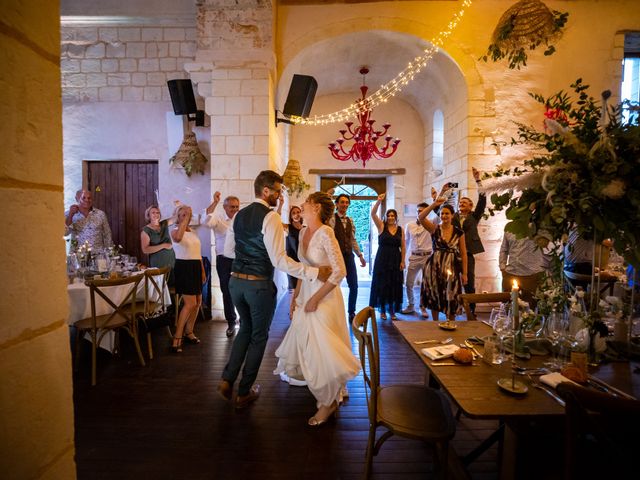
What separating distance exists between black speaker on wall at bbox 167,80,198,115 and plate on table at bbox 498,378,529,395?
5523mm

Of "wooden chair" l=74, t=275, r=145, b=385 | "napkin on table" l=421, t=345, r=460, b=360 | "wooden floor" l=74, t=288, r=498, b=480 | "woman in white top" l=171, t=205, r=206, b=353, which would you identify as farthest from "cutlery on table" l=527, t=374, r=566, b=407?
"woman in white top" l=171, t=205, r=206, b=353

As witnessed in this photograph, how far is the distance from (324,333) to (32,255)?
189cm

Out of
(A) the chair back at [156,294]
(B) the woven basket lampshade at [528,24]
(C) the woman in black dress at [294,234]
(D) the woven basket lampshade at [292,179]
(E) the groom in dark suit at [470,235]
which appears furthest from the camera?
(D) the woven basket lampshade at [292,179]

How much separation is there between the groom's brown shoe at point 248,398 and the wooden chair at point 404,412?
46.7 inches

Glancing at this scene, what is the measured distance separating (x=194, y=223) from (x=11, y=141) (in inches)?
202

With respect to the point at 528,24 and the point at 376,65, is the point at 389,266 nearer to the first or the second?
the point at 528,24

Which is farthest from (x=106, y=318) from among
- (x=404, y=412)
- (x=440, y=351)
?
(x=440, y=351)

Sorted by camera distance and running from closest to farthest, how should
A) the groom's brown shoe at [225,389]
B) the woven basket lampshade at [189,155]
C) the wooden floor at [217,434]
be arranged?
the wooden floor at [217,434] → the groom's brown shoe at [225,389] → the woven basket lampshade at [189,155]

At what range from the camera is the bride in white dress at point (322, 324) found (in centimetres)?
239

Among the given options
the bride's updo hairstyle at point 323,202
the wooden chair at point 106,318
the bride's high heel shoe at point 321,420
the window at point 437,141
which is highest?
the window at point 437,141

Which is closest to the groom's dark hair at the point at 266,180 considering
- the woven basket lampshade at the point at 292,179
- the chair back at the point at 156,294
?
the chair back at the point at 156,294

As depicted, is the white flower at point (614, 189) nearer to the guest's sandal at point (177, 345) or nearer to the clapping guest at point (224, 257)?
the clapping guest at point (224, 257)

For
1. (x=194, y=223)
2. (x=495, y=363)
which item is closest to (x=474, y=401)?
(x=495, y=363)

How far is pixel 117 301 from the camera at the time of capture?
3500 millimetres
